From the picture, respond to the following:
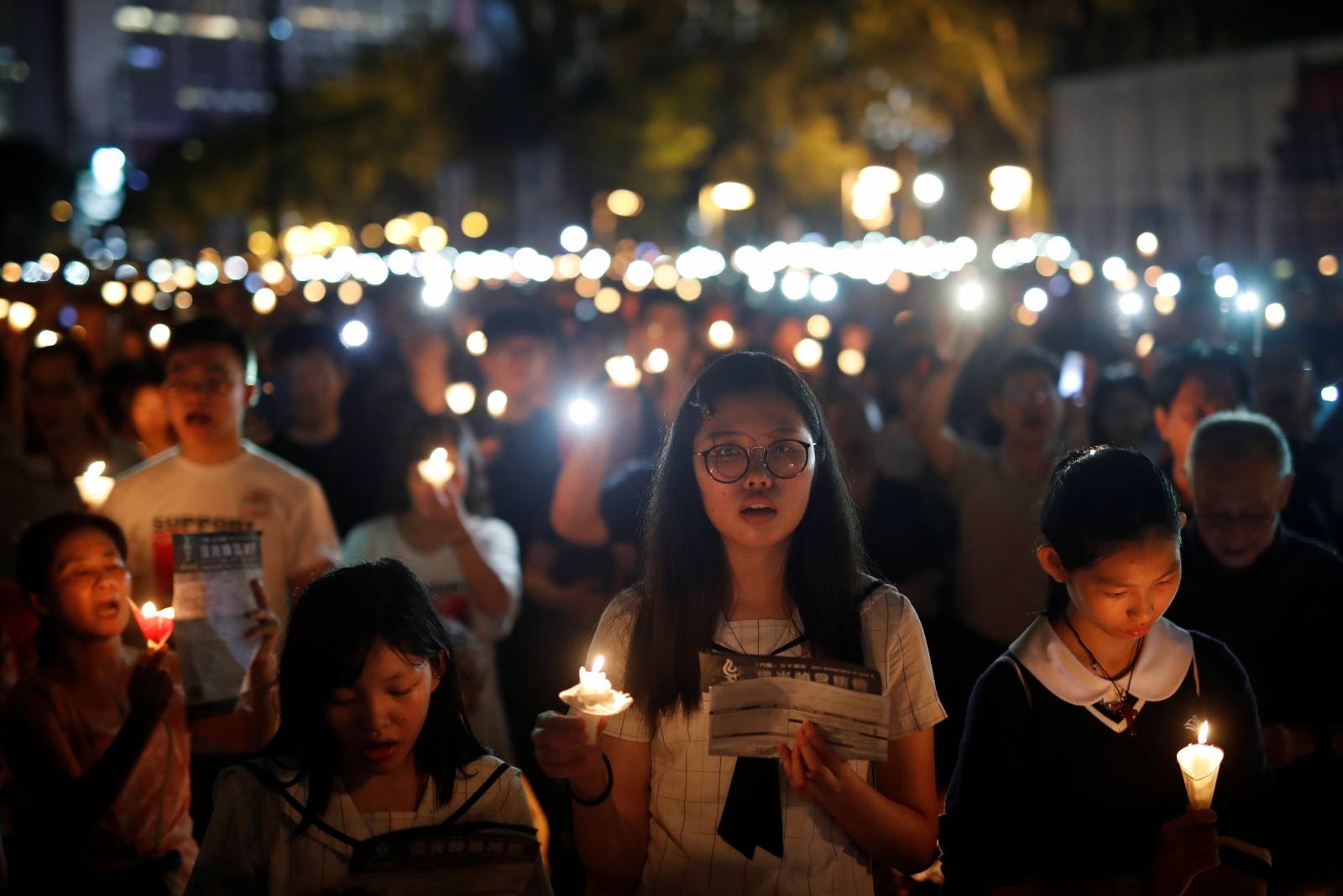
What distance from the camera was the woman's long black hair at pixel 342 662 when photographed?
2.79 metres

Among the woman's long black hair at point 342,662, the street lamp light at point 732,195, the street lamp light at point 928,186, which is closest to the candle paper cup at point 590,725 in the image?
the woman's long black hair at point 342,662

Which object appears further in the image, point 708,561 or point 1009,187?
point 1009,187

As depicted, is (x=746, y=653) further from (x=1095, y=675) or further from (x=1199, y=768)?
(x=1199, y=768)

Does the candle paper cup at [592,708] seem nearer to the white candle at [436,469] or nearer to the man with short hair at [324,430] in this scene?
the white candle at [436,469]

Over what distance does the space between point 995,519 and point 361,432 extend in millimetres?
2440

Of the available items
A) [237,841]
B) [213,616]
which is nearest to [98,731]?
[213,616]

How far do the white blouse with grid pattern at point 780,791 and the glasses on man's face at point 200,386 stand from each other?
2.31 metres

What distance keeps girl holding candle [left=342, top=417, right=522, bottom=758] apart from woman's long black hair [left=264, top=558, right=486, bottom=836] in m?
1.60

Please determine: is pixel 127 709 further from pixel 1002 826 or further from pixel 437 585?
pixel 1002 826

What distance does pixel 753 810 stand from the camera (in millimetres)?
2705

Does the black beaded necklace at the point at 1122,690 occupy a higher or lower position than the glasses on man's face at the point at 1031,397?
lower

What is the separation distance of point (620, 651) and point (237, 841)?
786mm

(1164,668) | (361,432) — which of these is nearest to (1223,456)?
(1164,668)

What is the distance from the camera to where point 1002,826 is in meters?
2.86
